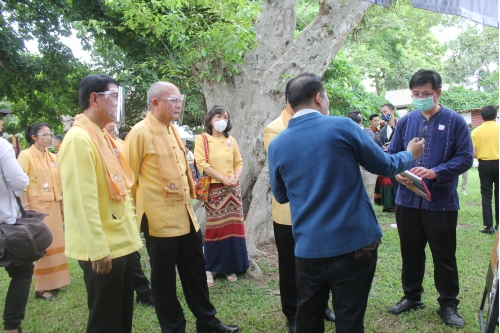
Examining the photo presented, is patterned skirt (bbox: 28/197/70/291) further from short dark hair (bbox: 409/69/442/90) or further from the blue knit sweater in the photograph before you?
short dark hair (bbox: 409/69/442/90)

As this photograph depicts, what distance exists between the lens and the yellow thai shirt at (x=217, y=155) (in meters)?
4.82

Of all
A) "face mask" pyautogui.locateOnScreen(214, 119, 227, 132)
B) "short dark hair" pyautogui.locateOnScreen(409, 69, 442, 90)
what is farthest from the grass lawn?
"short dark hair" pyautogui.locateOnScreen(409, 69, 442, 90)

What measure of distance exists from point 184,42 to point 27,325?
3642mm

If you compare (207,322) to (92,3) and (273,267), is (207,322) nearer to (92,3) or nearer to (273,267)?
(273,267)

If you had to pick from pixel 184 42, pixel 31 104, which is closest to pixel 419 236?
pixel 184 42

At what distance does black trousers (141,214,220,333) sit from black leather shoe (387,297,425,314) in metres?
1.58

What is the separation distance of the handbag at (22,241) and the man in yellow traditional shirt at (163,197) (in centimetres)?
86

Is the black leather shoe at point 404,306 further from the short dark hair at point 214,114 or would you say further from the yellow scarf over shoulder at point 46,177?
the yellow scarf over shoulder at point 46,177

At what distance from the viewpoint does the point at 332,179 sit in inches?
88.0

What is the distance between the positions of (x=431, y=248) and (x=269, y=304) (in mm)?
1600

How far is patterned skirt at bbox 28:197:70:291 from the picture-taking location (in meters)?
4.87

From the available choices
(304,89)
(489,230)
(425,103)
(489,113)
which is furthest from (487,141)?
(304,89)

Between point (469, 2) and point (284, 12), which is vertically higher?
point (284, 12)

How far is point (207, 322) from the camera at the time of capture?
344 centimetres
